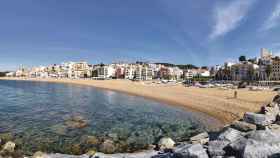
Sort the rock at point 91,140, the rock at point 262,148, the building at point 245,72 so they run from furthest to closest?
the building at point 245,72 < the rock at point 91,140 < the rock at point 262,148

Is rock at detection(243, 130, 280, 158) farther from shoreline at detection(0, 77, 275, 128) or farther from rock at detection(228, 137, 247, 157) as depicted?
shoreline at detection(0, 77, 275, 128)

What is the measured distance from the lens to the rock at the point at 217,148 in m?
6.66

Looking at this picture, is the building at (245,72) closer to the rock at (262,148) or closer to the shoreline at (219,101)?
the shoreline at (219,101)

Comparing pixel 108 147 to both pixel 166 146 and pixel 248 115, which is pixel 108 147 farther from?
pixel 248 115

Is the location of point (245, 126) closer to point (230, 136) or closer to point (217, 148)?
point (230, 136)

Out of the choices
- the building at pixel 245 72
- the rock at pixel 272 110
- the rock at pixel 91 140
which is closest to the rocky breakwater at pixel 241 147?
the rock at pixel 272 110

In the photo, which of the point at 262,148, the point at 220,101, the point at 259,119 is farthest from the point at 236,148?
the point at 220,101

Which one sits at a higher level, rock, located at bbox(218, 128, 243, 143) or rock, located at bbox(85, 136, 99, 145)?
rock, located at bbox(218, 128, 243, 143)

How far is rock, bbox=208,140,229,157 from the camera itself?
6.66 meters

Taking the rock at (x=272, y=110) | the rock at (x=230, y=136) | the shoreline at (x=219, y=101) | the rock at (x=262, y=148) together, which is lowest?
the shoreline at (x=219, y=101)

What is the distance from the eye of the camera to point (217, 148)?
6820 mm

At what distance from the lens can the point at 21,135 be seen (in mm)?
13633

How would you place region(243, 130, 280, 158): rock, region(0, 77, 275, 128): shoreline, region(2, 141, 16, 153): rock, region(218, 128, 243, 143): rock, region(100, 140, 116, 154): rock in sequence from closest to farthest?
1. region(243, 130, 280, 158): rock
2. region(218, 128, 243, 143): rock
3. region(2, 141, 16, 153): rock
4. region(100, 140, 116, 154): rock
5. region(0, 77, 275, 128): shoreline

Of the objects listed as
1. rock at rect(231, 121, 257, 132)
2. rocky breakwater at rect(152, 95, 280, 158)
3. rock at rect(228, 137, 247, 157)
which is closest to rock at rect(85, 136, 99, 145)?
rocky breakwater at rect(152, 95, 280, 158)
